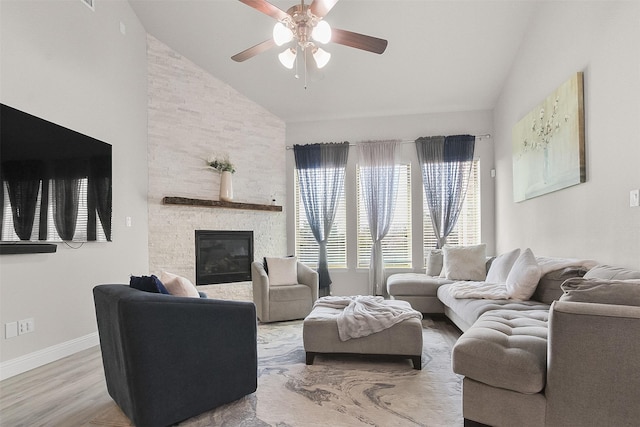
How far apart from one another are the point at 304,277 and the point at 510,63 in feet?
13.2

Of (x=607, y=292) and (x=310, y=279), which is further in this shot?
(x=310, y=279)

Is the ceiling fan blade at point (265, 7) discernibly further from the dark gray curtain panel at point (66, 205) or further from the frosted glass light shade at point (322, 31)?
the dark gray curtain panel at point (66, 205)

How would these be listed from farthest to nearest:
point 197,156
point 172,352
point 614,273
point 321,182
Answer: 1. point 321,182
2. point 197,156
3. point 614,273
4. point 172,352

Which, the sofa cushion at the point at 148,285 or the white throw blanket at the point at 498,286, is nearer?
the sofa cushion at the point at 148,285

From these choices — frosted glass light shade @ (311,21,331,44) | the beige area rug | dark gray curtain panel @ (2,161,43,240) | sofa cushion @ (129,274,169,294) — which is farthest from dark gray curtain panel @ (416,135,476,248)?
dark gray curtain panel @ (2,161,43,240)

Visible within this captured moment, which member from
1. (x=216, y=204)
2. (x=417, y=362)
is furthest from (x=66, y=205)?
(x=417, y=362)

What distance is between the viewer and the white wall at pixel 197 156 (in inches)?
191

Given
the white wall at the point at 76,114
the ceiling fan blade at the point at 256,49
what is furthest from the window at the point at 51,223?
A: the ceiling fan blade at the point at 256,49

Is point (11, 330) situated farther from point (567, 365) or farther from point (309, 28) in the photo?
point (567, 365)

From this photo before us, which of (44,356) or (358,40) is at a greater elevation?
(358,40)

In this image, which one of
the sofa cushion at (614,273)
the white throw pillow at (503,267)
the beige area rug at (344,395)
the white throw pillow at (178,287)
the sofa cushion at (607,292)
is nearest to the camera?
the sofa cushion at (607,292)

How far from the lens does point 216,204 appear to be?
5.29 metres

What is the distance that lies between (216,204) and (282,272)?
1.38m

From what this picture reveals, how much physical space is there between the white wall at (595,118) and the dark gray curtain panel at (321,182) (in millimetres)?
2855
